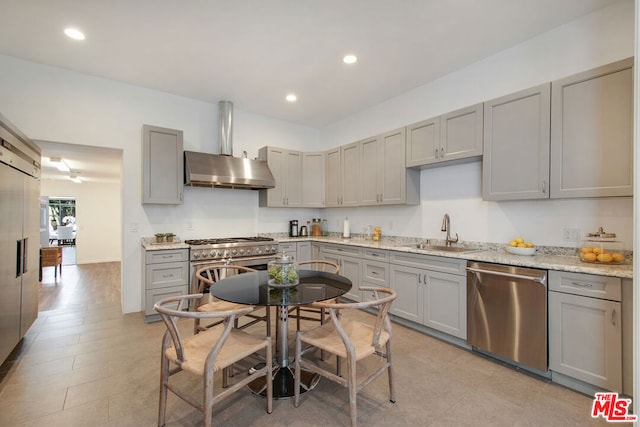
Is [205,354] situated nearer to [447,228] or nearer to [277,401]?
[277,401]

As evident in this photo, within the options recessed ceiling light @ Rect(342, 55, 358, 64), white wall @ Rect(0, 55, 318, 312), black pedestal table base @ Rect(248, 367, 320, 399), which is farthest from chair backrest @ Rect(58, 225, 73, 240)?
recessed ceiling light @ Rect(342, 55, 358, 64)

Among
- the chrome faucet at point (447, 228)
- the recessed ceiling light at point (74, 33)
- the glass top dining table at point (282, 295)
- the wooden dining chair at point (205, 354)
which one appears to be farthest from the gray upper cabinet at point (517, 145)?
the recessed ceiling light at point (74, 33)

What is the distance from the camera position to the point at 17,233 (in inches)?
98.8

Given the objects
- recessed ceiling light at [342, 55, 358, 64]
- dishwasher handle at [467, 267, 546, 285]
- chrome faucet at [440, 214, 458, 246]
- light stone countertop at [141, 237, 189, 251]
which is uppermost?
recessed ceiling light at [342, 55, 358, 64]

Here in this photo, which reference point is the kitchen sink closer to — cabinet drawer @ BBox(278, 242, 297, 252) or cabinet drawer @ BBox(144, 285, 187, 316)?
cabinet drawer @ BBox(278, 242, 297, 252)

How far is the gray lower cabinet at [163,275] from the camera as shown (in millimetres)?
3363

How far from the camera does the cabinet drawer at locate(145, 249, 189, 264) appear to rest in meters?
3.36

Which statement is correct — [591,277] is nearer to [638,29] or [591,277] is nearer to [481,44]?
[638,29]

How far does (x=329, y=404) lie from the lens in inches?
75.9

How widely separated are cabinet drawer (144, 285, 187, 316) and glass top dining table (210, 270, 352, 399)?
5.16ft

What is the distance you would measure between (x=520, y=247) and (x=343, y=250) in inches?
82.4

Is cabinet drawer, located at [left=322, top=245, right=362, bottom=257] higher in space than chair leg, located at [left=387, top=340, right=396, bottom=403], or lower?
higher

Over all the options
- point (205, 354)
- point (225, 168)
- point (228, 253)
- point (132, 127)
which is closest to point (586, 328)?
point (205, 354)

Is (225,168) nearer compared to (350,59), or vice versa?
(350,59)
